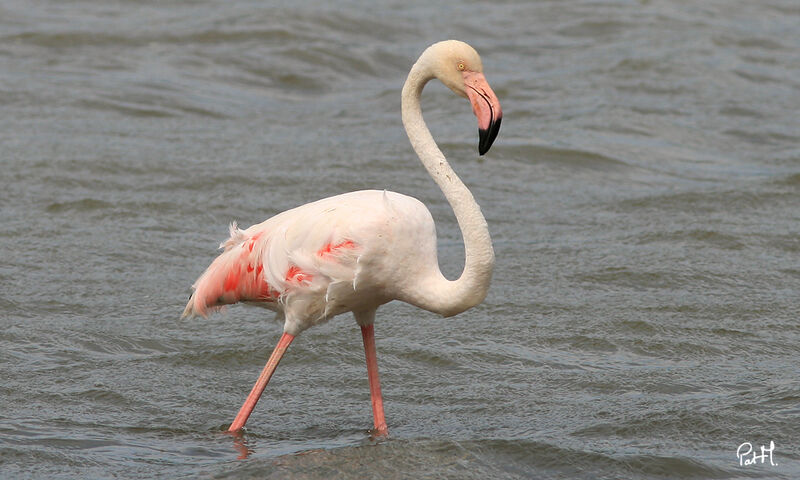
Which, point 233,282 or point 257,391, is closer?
point 257,391

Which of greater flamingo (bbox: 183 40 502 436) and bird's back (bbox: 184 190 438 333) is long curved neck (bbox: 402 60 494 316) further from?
bird's back (bbox: 184 190 438 333)

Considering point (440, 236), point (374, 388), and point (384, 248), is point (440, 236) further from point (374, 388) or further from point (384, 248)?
point (384, 248)

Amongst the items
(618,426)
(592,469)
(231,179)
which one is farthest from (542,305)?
(231,179)

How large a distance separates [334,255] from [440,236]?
4307 millimetres

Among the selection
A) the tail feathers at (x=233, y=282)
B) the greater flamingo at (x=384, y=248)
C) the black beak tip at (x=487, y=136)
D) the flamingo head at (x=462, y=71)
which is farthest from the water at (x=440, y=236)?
the flamingo head at (x=462, y=71)

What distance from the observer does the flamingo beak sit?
5.25 metres

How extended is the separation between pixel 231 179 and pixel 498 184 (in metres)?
2.61

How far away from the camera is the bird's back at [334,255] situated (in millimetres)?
5457

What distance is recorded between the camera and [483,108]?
17.6 ft

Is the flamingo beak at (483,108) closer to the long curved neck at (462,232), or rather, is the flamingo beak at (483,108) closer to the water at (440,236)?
the long curved neck at (462,232)

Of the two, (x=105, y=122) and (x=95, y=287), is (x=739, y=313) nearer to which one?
(x=95, y=287)

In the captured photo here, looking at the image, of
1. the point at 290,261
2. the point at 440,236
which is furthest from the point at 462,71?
the point at 440,236
